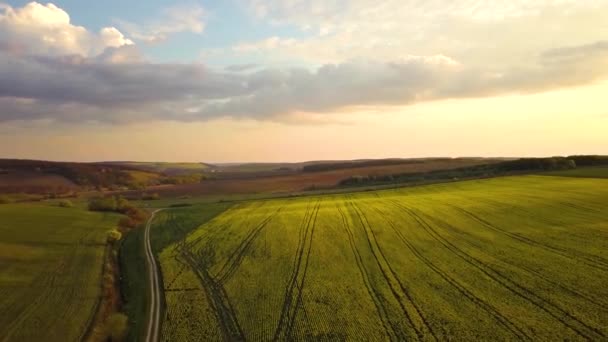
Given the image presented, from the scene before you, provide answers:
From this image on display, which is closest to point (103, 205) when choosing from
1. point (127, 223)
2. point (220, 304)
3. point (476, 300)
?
point (127, 223)

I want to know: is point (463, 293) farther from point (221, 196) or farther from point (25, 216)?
point (221, 196)

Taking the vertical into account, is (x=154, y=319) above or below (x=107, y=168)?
below

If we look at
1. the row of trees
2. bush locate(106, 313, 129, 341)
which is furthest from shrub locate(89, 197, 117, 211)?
the row of trees

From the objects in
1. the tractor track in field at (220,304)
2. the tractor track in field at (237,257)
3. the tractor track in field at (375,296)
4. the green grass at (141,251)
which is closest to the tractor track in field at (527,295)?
the tractor track in field at (375,296)

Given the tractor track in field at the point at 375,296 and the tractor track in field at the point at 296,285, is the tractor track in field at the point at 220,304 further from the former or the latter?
the tractor track in field at the point at 375,296

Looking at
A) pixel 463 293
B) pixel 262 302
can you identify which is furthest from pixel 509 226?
pixel 262 302
